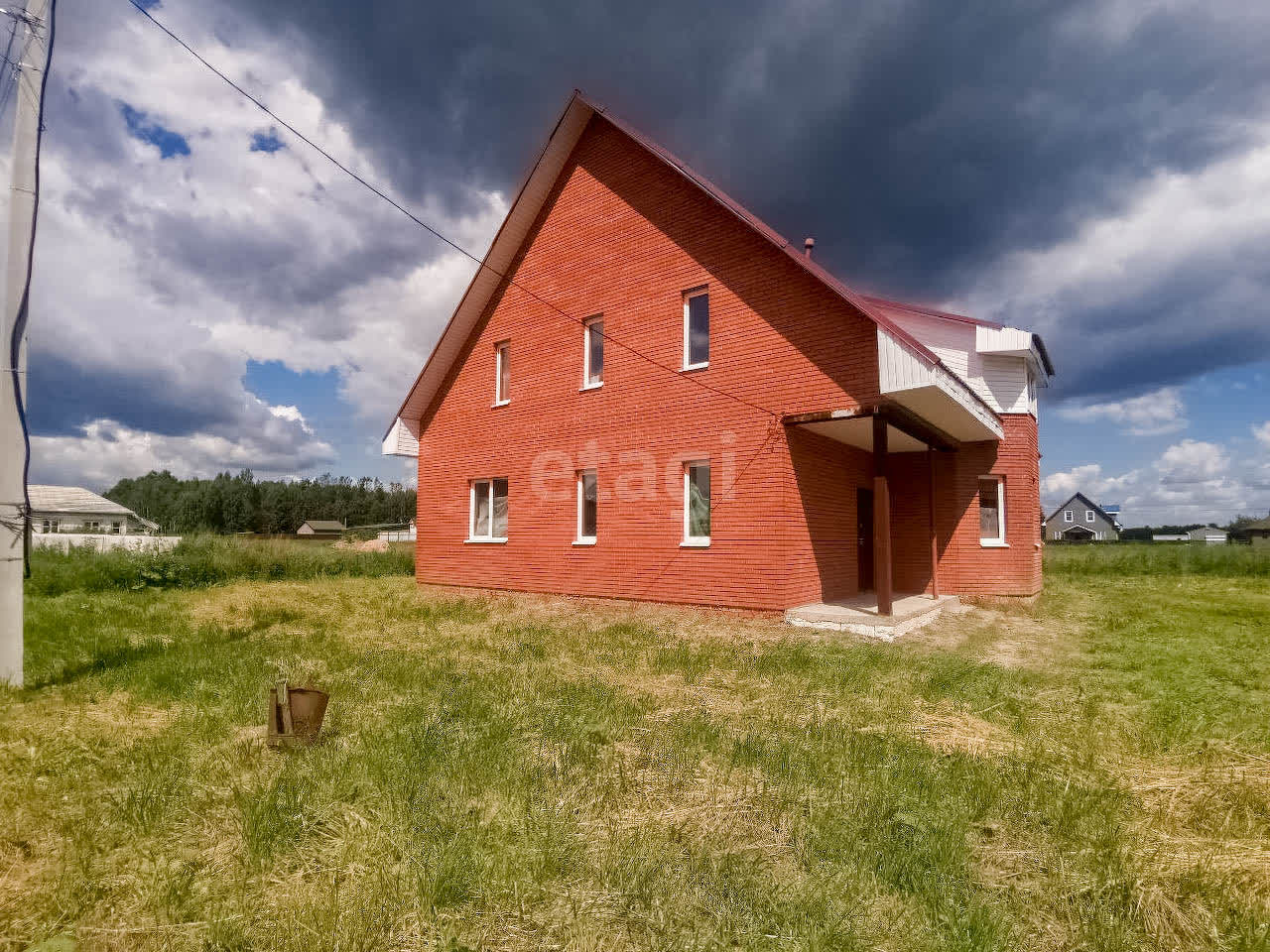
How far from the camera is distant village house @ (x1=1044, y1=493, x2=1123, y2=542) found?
77594mm

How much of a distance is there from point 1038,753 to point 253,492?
350ft

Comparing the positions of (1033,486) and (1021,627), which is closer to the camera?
(1021,627)

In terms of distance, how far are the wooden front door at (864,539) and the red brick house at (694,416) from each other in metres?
0.05

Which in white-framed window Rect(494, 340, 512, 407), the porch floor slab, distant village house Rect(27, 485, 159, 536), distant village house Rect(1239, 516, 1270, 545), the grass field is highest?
white-framed window Rect(494, 340, 512, 407)

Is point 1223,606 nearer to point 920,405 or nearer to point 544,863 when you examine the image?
point 920,405

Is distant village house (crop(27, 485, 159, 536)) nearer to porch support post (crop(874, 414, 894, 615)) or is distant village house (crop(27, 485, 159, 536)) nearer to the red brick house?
the red brick house

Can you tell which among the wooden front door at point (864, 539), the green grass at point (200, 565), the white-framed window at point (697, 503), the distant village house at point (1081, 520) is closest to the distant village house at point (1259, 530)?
the distant village house at point (1081, 520)

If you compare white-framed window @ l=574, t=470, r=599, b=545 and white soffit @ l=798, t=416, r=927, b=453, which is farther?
white-framed window @ l=574, t=470, r=599, b=545

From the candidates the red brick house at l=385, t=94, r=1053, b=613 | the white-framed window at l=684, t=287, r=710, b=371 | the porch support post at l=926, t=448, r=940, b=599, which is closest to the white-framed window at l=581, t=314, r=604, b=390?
the red brick house at l=385, t=94, r=1053, b=613

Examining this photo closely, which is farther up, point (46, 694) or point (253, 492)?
point (253, 492)

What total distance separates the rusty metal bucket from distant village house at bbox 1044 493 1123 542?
88.5 meters

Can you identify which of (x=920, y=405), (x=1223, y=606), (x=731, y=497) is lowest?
(x=1223, y=606)

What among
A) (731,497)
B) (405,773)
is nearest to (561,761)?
(405,773)

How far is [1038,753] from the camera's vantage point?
4543 millimetres
